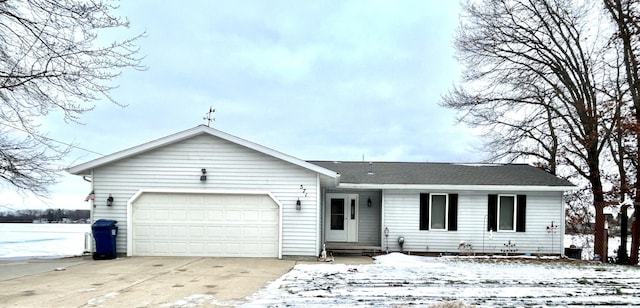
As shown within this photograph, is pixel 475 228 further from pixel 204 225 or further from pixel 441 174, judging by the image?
pixel 204 225

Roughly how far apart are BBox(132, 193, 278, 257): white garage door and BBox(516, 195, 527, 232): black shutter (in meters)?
7.83

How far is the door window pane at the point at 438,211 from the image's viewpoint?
1510 centimetres

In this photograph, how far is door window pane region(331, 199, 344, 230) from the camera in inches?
628

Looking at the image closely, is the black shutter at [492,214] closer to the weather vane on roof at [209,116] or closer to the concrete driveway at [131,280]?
the concrete driveway at [131,280]

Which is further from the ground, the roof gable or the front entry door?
the roof gable

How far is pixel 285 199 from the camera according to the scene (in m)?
12.9

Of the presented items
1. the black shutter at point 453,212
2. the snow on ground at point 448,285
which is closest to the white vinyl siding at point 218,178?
the snow on ground at point 448,285

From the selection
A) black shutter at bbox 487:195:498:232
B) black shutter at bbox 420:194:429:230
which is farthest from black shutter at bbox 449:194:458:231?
black shutter at bbox 487:195:498:232

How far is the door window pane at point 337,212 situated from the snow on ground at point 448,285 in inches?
158

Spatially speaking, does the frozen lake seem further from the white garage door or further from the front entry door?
the front entry door

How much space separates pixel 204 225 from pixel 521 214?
9858 mm

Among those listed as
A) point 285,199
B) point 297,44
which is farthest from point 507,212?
point 297,44

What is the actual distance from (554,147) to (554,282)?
1232cm

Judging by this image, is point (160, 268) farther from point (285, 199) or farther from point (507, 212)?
point (507, 212)
